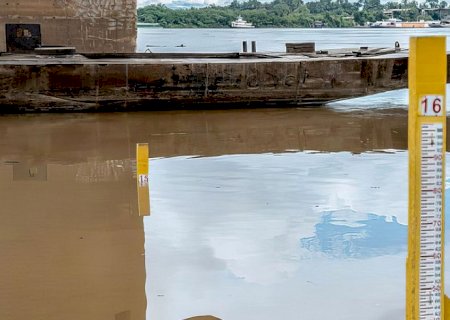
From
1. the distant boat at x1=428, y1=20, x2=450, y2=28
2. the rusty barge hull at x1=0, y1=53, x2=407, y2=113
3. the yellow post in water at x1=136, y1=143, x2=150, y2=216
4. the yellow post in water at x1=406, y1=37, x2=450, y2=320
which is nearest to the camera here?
the yellow post in water at x1=406, y1=37, x2=450, y2=320

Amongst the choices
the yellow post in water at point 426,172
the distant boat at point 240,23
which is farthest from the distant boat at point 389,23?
the yellow post in water at point 426,172

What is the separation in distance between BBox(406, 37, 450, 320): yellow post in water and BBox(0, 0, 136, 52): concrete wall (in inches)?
787

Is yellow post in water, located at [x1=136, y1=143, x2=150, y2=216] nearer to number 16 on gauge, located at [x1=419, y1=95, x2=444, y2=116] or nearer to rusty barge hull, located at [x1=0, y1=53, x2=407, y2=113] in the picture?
number 16 on gauge, located at [x1=419, y1=95, x2=444, y2=116]

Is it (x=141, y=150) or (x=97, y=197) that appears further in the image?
(x=97, y=197)

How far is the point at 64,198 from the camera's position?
9023 mm

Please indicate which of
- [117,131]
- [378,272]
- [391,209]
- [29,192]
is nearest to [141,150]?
[29,192]

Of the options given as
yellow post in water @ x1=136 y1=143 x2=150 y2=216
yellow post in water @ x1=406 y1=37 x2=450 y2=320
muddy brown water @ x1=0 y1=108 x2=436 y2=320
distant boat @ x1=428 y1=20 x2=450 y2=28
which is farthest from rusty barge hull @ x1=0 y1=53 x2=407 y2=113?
distant boat @ x1=428 y1=20 x2=450 y2=28

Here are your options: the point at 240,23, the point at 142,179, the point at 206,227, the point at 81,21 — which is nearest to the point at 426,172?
the point at 206,227

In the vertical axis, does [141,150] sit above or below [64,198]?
above

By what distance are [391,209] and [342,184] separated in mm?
1494

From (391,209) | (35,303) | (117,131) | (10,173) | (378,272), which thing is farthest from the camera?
(117,131)

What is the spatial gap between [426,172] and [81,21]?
2037 cm

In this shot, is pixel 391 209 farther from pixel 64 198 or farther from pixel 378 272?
pixel 64 198

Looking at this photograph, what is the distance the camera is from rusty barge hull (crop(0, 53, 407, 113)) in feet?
55.0
